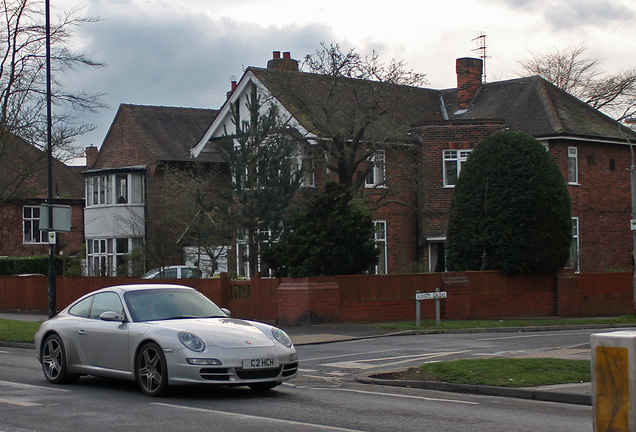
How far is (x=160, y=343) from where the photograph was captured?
31.6 ft

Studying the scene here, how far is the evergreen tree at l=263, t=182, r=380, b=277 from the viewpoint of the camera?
22281mm

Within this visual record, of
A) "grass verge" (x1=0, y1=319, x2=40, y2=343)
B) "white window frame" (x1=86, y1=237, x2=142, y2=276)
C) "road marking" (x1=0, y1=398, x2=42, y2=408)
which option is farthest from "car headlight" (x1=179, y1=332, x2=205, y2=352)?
"white window frame" (x1=86, y1=237, x2=142, y2=276)

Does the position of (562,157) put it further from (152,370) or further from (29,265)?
(152,370)

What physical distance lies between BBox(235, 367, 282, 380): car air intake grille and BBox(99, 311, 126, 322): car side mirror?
186 centimetres

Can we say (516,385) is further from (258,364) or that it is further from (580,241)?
(580,241)

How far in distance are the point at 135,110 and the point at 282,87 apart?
17958 mm

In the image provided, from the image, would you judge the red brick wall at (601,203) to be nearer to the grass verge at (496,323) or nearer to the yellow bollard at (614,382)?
the grass verge at (496,323)

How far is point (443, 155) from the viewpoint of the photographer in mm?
33688

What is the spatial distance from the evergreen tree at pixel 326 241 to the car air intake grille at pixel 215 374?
1268 centimetres

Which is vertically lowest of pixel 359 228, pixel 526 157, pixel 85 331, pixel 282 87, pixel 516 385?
pixel 516 385

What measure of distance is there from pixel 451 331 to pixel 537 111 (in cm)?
1854

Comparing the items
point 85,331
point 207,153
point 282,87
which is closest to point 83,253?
point 207,153

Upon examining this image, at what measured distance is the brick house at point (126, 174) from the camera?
4012 cm

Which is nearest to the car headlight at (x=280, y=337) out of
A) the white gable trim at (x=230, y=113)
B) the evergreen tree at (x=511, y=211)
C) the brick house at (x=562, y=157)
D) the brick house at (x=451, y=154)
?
the evergreen tree at (x=511, y=211)
